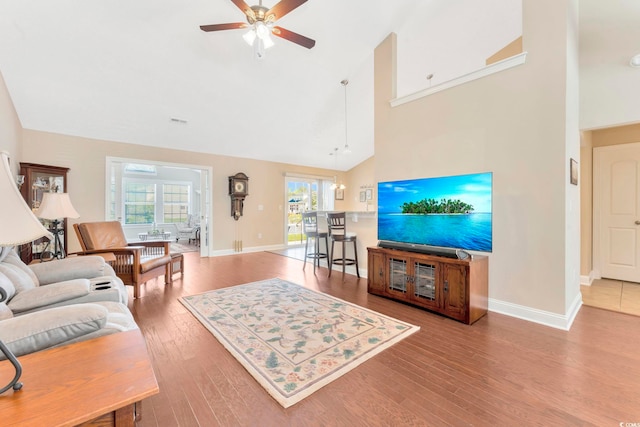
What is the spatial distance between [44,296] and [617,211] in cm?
650

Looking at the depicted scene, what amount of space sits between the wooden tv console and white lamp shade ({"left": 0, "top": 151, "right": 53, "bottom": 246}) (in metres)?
2.93

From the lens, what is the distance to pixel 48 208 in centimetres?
304

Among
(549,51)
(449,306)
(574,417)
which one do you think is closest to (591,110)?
(549,51)

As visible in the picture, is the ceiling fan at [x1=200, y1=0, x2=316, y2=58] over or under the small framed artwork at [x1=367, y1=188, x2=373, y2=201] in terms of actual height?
over

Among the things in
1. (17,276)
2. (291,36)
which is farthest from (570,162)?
(17,276)

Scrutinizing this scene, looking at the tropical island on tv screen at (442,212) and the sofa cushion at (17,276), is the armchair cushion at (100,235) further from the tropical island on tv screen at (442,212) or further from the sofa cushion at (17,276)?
the tropical island on tv screen at (442,212)

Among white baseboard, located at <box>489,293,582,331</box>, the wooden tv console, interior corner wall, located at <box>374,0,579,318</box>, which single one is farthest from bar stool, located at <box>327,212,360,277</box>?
white baseboard, located at <box>489,293,582,331</box>

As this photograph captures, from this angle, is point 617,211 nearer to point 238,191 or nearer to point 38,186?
point 238,191

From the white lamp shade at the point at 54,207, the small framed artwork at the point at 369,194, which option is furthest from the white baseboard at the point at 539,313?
the small framed artwork at the point at 369,194

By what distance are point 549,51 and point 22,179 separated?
6738 millimetres

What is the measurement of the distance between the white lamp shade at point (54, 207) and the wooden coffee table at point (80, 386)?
2880 millimetres

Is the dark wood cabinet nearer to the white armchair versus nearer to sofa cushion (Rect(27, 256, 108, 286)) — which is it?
sofa cushion (Rect(27, 256, 108, 286))

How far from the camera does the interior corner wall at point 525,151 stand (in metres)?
2.53

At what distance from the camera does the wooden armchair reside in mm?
3268
